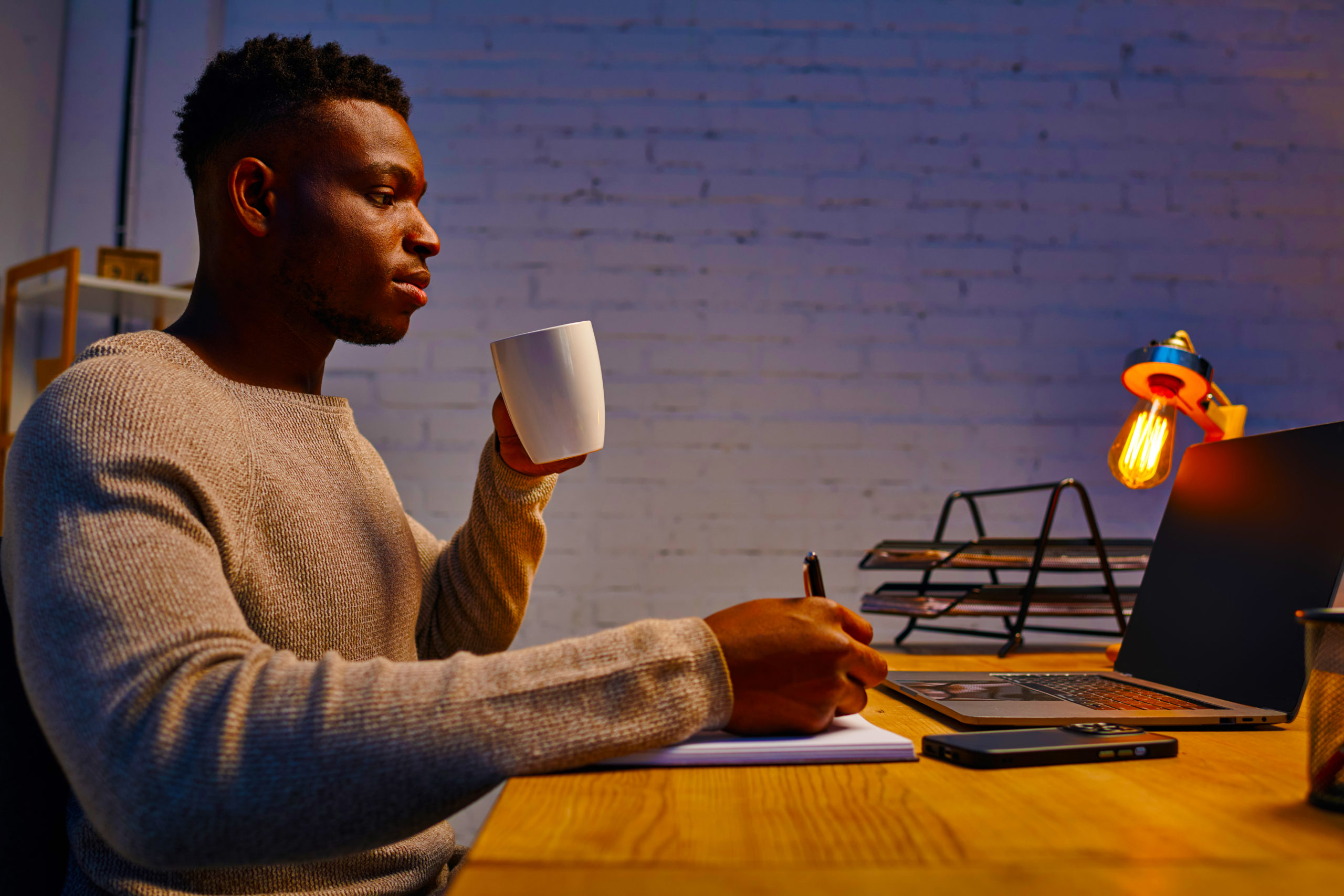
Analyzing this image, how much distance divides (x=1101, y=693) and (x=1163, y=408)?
0.55 meters

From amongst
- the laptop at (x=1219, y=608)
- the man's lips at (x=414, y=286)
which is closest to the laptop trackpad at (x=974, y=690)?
the laptop at (x=1219, y=608)

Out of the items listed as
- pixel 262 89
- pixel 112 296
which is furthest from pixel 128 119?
pixel 262 89

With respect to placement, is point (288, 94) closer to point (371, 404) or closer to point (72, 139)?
point (371, 404)

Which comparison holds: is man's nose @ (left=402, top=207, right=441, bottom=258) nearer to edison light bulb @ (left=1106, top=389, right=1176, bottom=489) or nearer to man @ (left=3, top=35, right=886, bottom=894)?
man @ (left=3, top=35, right=886, bottom=894)

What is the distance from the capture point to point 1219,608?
78 centimetres

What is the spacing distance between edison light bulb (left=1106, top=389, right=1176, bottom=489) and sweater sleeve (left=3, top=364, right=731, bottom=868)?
0.91 meters

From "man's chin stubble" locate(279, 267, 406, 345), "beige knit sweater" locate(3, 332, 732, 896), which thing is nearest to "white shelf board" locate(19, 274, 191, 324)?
"man's chin stubble" locate(279, 267, 406, 345)

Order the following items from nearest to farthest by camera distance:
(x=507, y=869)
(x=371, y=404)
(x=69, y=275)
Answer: (x=507, y=869) → (x=69, y=275) → (x=371, y=404)

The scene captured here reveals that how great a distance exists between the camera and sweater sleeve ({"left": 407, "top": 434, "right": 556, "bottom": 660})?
2.94 ft

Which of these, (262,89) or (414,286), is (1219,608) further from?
(262,89)

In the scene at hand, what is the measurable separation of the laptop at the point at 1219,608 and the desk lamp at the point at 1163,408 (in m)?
0.17

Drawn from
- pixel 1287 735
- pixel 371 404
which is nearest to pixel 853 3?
pixel 371 404

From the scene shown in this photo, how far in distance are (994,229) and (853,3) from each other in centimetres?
63

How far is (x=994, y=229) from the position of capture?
195cm
